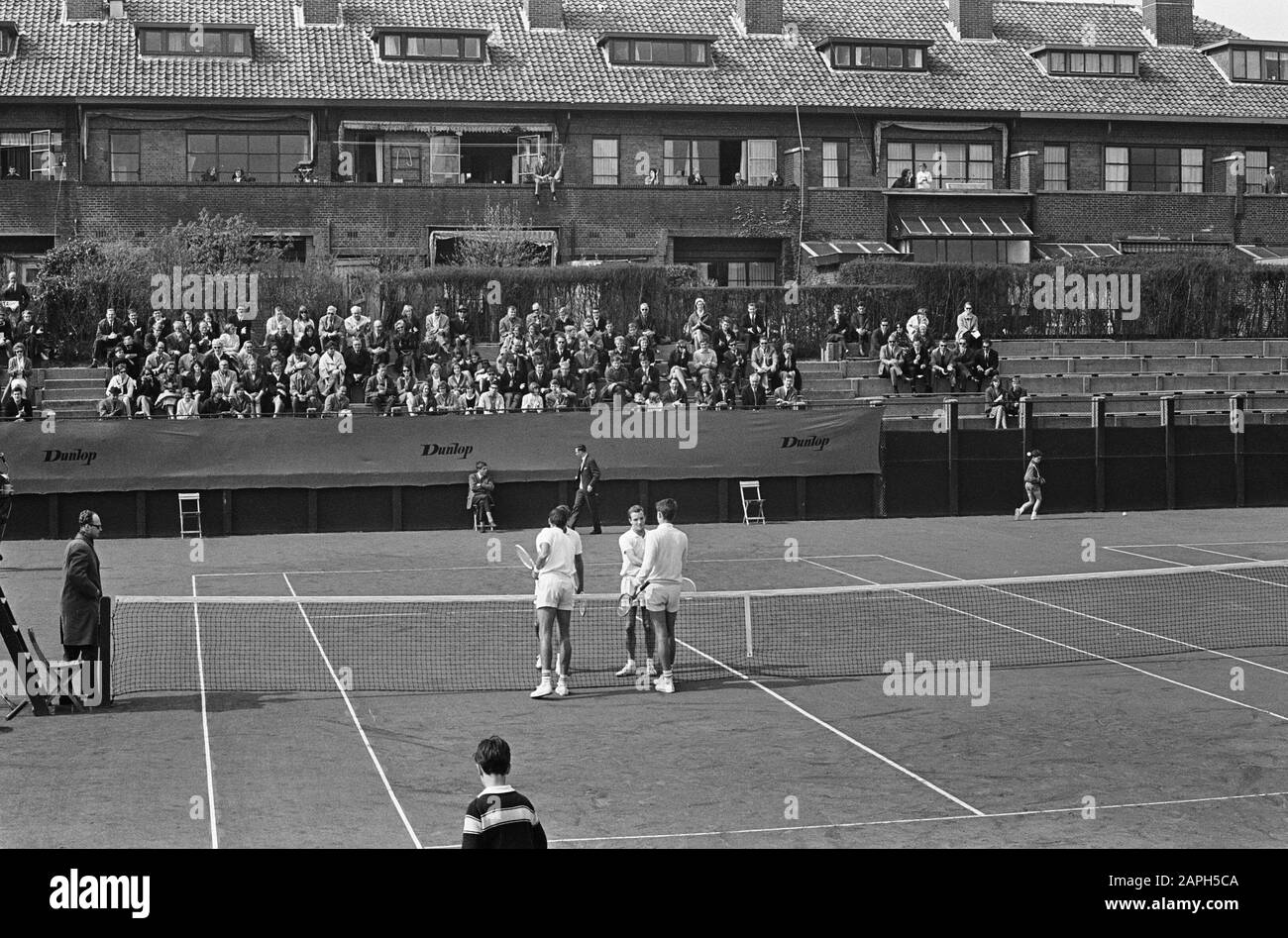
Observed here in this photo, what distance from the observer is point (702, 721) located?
1550 centimetres

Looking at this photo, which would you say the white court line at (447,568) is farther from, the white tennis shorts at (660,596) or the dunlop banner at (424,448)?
the white tennis shorts at (660,596)

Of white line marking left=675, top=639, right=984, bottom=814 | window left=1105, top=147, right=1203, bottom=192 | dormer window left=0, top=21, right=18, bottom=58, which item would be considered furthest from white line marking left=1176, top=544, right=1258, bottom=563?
dormer window left=0, top=21, right=18, bottom=58

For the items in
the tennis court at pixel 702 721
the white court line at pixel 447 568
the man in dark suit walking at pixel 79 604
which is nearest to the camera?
the tennis court at pixel 702 721

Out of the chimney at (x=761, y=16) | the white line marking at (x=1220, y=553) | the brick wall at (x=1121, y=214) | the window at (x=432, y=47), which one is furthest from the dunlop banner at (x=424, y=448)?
the chimney at (x=761, y=16)

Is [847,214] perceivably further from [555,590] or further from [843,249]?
[555,590]

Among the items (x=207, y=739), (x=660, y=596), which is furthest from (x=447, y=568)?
(x=207, y=739)

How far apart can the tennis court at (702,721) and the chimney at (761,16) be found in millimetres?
32194

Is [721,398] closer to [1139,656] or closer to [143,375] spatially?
[143,375]

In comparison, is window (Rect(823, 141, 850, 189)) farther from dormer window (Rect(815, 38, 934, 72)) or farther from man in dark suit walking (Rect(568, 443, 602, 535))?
man in dark suit walking (Rect(568, 443, 602, 535))

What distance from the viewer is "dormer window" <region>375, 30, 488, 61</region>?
164 feet

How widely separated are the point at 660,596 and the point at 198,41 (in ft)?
123

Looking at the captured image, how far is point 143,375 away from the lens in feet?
109

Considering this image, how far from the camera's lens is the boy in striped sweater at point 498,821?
7.94 m
